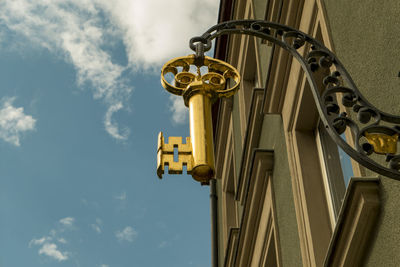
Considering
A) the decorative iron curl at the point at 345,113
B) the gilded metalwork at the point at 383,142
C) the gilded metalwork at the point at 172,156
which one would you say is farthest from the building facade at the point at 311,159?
the gilded metalwork at the point at 172,156

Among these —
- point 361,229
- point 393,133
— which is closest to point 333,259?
point 361,229

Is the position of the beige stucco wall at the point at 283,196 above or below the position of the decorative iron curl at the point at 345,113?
above

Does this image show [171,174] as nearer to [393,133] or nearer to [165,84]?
[165,84]

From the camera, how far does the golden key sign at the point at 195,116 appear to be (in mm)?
3789

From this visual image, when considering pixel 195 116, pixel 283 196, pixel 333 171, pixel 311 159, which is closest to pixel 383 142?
pixel 195 116

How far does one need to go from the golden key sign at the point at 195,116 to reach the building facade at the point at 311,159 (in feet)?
2.50

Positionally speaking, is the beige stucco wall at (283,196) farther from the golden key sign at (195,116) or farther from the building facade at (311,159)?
the golden key sign at (195,116)

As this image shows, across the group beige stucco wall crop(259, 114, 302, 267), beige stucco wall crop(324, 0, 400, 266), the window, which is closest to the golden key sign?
beige stucco wall crop(324, 0, 400, 266)

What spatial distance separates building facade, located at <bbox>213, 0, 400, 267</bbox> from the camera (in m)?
4.23

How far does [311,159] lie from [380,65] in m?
2.51

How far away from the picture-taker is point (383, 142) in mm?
3074

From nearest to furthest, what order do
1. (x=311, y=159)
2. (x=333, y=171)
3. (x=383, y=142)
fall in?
(x=383, y=142) → (x=333, y=171) → (x=311, y=159)

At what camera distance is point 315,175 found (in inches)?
256

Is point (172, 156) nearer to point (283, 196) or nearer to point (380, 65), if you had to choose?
point (380, 65)
